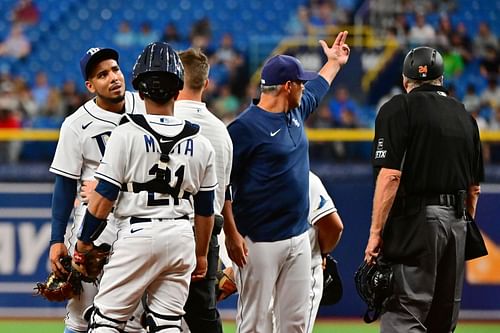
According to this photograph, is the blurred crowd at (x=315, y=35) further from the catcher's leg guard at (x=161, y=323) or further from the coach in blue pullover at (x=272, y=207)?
the catcher's leg guard at (x=161, y=323)

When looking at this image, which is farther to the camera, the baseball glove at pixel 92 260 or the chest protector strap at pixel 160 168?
the baseball glove at pixel 92 260

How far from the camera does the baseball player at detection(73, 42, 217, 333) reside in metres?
4.99

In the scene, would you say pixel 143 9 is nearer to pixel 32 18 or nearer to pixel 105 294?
pixel 32 18

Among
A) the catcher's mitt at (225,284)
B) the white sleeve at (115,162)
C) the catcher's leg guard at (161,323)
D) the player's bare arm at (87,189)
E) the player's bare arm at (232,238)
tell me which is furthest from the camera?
the catcher's mitt at (225,284)

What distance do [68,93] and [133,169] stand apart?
885 cm

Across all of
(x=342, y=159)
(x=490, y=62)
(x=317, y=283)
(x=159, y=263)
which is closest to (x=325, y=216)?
(x=317, y=283)

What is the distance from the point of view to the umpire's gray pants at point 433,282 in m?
5.96

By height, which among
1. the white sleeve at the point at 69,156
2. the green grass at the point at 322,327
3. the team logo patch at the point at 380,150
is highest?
the team logo patch at the point at 380,150

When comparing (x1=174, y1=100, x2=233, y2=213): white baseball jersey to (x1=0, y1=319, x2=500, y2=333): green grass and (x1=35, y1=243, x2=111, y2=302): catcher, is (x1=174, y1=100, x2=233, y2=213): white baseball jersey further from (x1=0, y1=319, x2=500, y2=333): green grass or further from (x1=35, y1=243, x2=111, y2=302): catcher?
(x1=0, y1=319, x2=500, y2=333): green grass

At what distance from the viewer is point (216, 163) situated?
19.1ft

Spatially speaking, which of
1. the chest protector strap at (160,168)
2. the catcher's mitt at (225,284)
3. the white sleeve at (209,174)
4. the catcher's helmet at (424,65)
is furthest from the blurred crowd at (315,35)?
the chest protector strap at (160,168)

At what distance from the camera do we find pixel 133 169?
16.4ft

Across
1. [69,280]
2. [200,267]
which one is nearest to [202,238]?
[200,267]

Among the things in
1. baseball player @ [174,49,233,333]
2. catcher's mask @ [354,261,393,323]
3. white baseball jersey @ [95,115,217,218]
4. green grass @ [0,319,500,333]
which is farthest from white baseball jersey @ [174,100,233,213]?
green grass @ [0,319,500,333]
